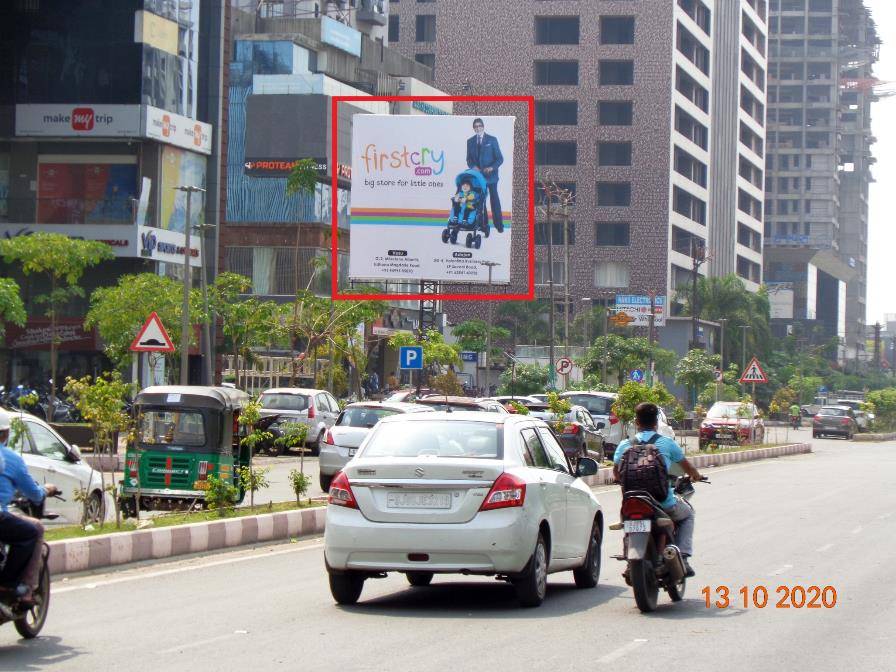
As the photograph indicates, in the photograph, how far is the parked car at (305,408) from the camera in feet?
119

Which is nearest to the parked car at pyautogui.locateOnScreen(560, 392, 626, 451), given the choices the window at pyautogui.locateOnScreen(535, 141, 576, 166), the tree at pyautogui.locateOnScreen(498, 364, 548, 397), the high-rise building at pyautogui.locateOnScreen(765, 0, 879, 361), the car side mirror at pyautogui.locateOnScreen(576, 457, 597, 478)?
the car side mirror at pyautogui.locateOnScreen(576, 457, 597, 478)

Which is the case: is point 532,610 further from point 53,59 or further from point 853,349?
point 853,349

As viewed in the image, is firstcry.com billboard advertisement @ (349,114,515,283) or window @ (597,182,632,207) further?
window @ (597,182,632,207)

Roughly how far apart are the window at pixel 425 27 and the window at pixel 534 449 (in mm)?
Result: 101519

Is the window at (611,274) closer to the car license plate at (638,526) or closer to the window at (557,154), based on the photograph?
the window at (557,154)

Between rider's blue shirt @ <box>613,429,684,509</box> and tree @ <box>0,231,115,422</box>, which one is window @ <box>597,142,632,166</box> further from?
rider's blue shirt @ <box>613,429,684,509</box>

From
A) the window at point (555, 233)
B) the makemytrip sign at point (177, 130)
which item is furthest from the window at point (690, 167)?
the makemytrip sign at point (177, 130)

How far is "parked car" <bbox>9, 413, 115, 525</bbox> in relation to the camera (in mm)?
16984

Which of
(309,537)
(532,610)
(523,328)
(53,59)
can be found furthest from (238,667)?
(523,328)

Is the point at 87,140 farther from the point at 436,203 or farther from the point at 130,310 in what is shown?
the point at 436,203

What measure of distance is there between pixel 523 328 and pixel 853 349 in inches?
4394

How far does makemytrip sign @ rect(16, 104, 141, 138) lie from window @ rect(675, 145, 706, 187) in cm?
5664

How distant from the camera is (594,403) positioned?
1502 inches

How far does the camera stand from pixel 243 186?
7869 cm
